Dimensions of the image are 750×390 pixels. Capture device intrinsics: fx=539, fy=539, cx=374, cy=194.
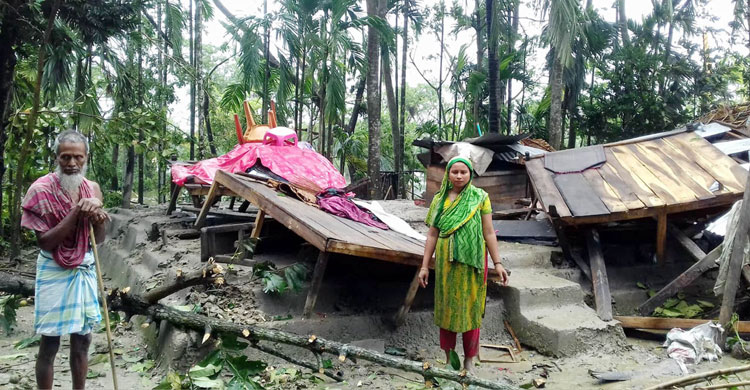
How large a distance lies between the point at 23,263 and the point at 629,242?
8.22 metres

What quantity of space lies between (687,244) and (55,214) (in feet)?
19.3

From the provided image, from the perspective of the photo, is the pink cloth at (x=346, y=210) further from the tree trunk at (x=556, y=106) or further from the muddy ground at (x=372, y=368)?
the tree trunk at (x=556, y=106)

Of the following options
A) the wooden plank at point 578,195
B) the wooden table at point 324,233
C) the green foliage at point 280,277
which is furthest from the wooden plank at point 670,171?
the green foliage at point 280,277

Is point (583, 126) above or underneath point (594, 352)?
above

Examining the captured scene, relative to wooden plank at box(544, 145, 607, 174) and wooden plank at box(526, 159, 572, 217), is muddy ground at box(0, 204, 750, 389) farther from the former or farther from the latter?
wooden plank at box(544, 145, 607, 174)

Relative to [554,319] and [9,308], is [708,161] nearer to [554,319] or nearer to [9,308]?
[554,319]

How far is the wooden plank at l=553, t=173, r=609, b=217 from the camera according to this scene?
5.59m

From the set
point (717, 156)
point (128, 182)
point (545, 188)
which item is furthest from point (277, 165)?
point (128, 182)

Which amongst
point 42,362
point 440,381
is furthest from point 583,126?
point 42,362

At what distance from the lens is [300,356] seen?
4.18 meters

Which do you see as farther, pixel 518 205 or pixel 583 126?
pixel 583 126

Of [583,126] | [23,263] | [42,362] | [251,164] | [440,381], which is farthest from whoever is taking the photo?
[583,126]

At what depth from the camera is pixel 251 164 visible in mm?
6426

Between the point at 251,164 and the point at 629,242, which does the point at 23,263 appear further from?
the point at 629,242
